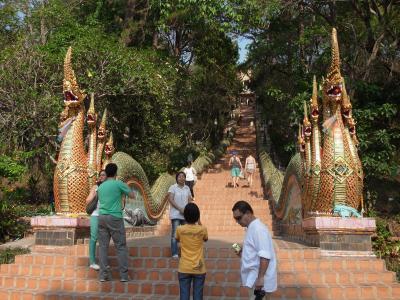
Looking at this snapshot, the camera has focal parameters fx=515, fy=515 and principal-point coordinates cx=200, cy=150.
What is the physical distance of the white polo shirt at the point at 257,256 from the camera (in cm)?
442

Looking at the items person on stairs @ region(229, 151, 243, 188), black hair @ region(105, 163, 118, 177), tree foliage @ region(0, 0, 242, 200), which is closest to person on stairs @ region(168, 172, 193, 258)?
black hair @ region(105, 163, 118, 177)

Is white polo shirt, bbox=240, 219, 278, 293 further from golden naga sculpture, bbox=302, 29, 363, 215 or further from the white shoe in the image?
golden naga sculpture, bbox=302, 29, 363, 215

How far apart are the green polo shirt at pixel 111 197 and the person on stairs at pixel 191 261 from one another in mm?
1595

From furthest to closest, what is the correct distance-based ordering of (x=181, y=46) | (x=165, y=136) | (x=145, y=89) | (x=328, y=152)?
(x=181, y=46) < (x=165, y=136) < (x=145, y=89) < (x=328, y=152)

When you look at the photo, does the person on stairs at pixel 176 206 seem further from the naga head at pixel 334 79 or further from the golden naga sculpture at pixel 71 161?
the naga head at pixel 334 79

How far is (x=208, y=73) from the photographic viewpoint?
2416 centimetres

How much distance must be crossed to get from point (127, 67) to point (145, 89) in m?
1.08

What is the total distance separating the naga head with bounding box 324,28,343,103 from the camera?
27.7 feet

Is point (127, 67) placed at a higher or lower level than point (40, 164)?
higher

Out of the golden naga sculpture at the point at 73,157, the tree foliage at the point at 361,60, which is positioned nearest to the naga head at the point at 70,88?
the golden naga sculpture at the point at 73,157

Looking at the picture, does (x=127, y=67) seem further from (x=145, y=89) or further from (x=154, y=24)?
(x=154, y=24)

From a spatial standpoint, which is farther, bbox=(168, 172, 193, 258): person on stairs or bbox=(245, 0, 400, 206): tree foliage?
bbox=(245, 0, 400, 206): tree foliage

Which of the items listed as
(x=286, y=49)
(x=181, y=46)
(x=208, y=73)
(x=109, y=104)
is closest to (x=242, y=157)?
(x=208, y=73)

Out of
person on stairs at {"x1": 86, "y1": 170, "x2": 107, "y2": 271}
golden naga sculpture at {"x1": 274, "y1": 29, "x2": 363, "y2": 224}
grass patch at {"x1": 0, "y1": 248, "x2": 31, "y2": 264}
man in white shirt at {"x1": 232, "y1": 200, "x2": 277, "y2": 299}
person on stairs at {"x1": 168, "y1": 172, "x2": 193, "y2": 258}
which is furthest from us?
grass patch at {"x1": 0, "y1": 248, "x2": 31, "y2": 264}
